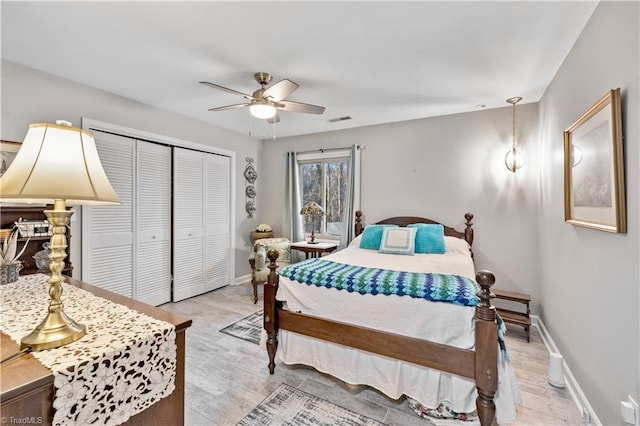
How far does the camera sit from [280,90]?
93.9 inches

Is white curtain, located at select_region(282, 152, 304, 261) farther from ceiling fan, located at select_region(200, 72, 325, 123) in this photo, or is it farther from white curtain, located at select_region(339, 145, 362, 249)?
ceiling fan, located at select_region(200, 72, 325, 123)

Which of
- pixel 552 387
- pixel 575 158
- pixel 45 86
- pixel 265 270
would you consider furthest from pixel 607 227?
pixel 45 86

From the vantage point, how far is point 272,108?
8.23ft

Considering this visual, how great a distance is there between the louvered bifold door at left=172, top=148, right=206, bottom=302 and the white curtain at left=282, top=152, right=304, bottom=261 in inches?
53.6

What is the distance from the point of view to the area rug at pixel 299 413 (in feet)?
5.78

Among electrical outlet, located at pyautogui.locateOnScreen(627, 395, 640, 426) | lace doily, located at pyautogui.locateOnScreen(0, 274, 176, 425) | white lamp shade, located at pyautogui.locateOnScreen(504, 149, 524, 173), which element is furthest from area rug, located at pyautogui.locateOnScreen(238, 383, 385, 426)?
white lamp shade, located at pyautogui.locateOnScreen(504, 149, 524, 173)

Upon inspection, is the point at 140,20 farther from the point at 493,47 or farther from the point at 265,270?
the point at 265,270

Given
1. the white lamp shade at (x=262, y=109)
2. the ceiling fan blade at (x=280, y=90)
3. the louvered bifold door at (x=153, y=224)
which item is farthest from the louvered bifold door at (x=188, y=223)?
the ceiling fan blade at (x=280, y=90)

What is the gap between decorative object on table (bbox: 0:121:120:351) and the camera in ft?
2.88

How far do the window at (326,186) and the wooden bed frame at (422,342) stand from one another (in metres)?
2.33

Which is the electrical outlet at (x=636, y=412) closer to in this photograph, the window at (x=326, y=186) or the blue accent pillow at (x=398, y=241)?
the blue accent pillow at (x=398, y=241)

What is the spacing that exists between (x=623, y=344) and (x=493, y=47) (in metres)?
2.09

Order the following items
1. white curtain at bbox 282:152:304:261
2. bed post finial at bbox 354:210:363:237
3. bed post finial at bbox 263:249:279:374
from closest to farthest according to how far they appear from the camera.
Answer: bed post finial at bbox 263:249:279:374 → bed post finial at bbox 354:210:363:237 → white curtain at bbox 282:152:304:261

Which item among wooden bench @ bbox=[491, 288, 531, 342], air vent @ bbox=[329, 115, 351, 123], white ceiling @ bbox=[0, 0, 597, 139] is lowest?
wooden bench @ bbox=[491, 288, 531, 342]
